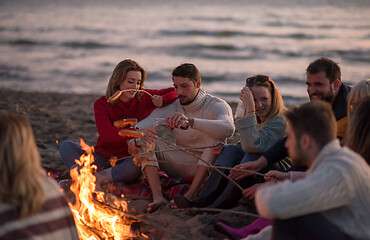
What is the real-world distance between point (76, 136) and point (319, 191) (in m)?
4.54

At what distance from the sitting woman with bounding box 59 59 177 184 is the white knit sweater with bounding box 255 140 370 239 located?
236 cm

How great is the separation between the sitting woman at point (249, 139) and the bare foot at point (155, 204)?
0.22 metres

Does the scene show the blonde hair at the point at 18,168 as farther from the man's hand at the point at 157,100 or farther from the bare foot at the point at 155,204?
the man's hand at the point at 157,100

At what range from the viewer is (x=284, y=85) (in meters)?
12.3

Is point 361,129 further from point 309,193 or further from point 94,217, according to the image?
point 94,217

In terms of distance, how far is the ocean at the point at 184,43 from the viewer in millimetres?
12797

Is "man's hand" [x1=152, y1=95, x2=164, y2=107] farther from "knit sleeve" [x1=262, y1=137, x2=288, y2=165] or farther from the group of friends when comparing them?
"knit sleeve" [x1=262, y1=137, x2=288, y2=165]

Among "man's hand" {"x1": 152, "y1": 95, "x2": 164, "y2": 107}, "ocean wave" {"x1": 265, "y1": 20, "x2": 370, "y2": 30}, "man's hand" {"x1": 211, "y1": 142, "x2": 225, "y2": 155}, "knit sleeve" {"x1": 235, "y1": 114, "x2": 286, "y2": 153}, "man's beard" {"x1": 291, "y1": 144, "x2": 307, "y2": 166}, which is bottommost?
"man's hand" {"x1": 211, "y1": 142, "x2": 225, "y2": 155}

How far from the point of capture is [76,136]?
618cm

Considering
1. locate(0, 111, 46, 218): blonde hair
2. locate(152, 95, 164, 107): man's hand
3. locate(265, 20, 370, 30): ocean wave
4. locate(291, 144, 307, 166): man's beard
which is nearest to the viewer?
locate(0, 111, 46, 218): blonde hair

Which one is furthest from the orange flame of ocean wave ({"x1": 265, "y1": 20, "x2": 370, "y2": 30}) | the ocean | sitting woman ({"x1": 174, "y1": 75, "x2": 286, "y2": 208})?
ocean wave ({"x1": 265, "y1": 20, "x2": 370, "y2": 30})

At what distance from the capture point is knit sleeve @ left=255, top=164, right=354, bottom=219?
2.18 metres

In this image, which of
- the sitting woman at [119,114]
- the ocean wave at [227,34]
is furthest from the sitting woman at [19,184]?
the ocean wave at [227,34]

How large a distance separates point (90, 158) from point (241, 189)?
1.51 m
